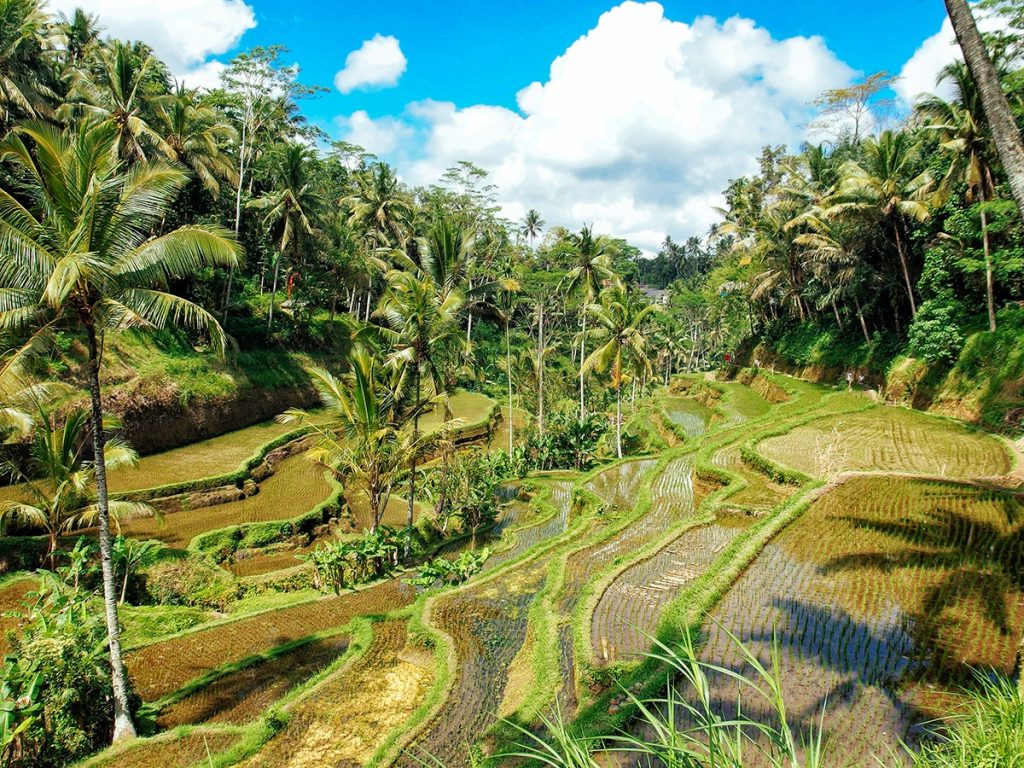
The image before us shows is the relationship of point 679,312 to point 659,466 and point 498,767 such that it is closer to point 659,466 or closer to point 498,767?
point 659,466

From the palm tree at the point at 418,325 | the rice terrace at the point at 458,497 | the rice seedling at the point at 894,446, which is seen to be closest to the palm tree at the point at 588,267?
the rice terrace at the point at 458,497

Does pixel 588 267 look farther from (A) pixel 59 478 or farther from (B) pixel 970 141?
(A) pixel 59 478

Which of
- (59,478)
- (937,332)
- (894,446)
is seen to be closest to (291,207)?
(59,478)

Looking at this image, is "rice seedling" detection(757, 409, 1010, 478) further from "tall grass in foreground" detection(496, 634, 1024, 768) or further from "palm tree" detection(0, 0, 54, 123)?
"palm tree" detection(0, 0, 54, 123)

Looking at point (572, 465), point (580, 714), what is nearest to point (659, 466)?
point (572, 465)

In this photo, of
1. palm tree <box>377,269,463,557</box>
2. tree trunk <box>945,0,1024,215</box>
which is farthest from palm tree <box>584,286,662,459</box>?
tree trunk <box>945,0,1024,215</box>
